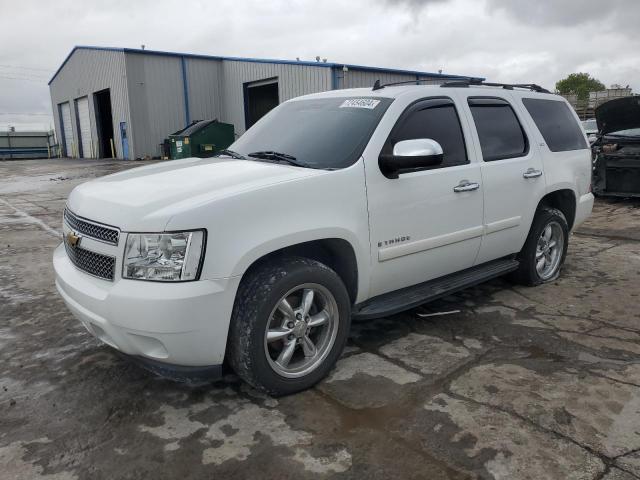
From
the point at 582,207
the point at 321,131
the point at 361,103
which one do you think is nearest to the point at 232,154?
the point at 321,131

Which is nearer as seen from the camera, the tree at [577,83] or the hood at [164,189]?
the hood at [164,189]

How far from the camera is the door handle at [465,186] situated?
12.3 feet

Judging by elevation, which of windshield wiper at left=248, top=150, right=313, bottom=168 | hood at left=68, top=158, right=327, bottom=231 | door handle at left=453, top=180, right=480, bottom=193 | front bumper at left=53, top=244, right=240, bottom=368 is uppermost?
windshield wiper at left=248, top=150, right=313, bottom=168

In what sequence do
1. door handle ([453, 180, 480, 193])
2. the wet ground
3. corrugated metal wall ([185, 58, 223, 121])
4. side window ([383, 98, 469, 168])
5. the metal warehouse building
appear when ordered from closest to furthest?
the wet ground, side window ([383, 98, 469, 168]), door handle ([453, 180, 480, 193]), the metal warehouse building, corrugated metal wall ([185, 58, 223, 121])

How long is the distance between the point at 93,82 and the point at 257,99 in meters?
10.2

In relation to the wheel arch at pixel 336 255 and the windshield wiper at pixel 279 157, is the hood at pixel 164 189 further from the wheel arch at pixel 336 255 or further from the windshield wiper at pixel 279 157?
the wheel arch at pixel 336 255

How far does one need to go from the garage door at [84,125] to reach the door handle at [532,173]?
107 feet

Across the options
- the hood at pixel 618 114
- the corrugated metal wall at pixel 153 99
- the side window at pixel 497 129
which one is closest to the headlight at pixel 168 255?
the side window at pixel 497 129

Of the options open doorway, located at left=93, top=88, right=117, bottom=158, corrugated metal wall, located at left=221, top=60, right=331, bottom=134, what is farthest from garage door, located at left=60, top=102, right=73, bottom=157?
corrugated metal wall, located at left=221, top=60, right=331, bottom=134

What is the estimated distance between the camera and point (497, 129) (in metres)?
4.29

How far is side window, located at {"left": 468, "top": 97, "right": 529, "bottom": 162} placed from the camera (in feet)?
13.5

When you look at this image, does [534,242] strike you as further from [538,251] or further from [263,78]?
[263,78]

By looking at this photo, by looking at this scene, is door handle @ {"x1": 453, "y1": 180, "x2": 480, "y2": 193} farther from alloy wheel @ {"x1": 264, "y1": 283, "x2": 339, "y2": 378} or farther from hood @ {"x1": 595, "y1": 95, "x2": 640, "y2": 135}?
hood @ {"x1": 595, "y1": 95, "x2": 640, "y2": 135}

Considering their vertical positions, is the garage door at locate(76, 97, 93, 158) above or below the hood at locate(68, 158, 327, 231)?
above
